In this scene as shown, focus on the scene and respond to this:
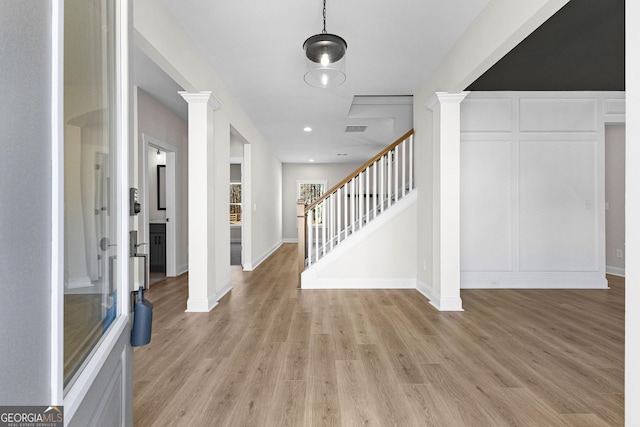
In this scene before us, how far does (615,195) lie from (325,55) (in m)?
5.40

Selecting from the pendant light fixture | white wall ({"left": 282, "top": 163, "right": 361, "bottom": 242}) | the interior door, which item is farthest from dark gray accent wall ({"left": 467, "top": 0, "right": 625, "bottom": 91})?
white wall ({"left": 282, "top": 163, "right": 361, "bottom": 242})

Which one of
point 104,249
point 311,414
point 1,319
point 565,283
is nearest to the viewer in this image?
point 1,319

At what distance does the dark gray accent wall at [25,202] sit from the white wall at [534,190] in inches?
175

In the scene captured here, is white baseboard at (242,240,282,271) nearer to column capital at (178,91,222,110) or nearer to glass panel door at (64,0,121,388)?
column capital at (178,91,222,110)

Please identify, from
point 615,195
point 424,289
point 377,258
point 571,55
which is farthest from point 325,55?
point 615,195

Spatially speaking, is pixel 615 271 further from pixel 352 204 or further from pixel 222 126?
pixel 222 126

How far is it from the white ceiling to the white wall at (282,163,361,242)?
5.10 m

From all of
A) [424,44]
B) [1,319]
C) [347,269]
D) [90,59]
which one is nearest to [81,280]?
[1,319]

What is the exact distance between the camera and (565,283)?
4.31 metres

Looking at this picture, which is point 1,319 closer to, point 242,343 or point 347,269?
point 242,343

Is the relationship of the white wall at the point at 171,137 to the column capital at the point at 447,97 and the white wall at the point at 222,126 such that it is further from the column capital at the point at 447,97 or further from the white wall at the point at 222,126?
the column capital at the point at 447,97

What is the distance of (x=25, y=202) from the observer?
561mm

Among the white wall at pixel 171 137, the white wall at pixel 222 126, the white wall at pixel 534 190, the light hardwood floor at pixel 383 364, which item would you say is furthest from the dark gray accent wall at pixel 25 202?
the white wall at pixel 534 190
